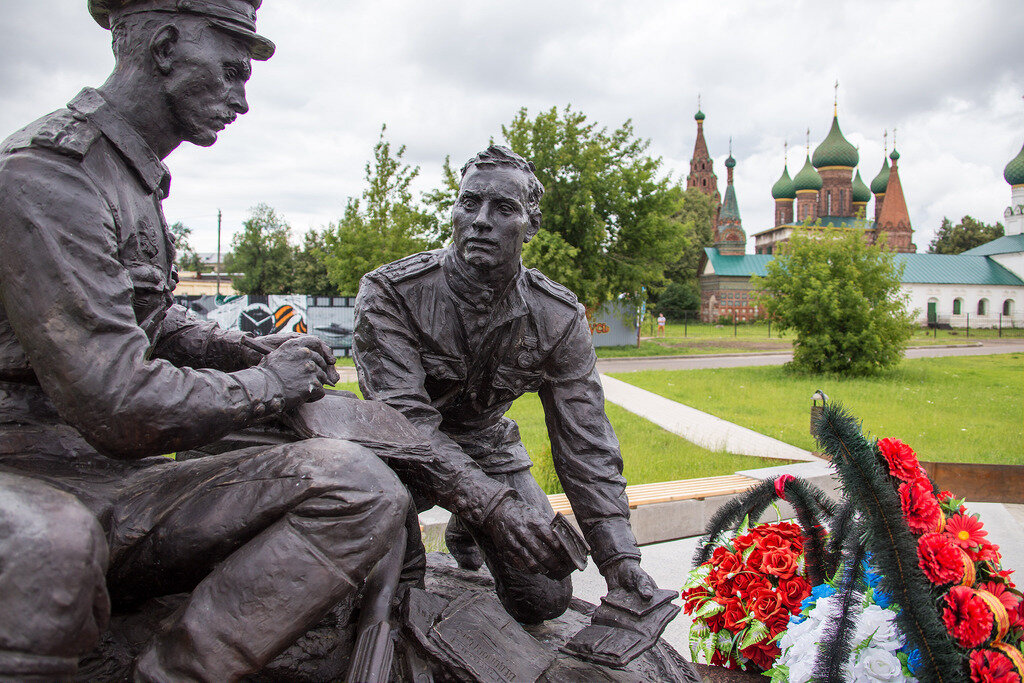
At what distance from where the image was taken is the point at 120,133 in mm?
1919

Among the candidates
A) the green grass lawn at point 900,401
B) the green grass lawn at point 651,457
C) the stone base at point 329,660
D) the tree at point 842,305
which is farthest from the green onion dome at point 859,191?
the stone base at point 329,660

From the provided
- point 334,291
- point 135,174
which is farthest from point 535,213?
point 334,291

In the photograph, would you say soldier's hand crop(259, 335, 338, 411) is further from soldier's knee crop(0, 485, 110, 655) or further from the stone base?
the stone base

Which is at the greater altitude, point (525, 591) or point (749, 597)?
point (525, 591)

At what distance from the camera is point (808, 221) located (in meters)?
19.0

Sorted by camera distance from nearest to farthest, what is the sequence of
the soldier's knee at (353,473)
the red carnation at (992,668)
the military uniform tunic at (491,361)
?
the soldier's knee at (353,473), the red carnation at (992,668), the military uniform tunic at (491,361)

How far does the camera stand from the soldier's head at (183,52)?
1914 millimetres

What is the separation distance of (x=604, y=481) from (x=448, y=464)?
61 centimetres

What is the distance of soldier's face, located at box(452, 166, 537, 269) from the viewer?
2408 mm

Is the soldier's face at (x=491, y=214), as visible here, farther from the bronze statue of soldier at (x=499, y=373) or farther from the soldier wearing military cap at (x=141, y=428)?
the soldier wearing military cap at (x=141, y=428)

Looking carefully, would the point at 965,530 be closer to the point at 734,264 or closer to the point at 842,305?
the point at 842,305

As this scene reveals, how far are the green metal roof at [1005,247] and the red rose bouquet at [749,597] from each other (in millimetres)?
55755

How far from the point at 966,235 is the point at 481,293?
6959 centimetres

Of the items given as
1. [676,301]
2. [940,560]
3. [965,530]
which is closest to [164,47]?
[940,560]
